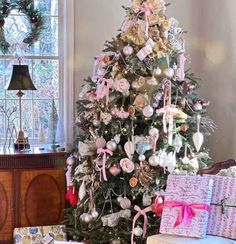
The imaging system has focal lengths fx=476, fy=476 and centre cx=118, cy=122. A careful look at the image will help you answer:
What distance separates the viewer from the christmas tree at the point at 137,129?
3.38 metres

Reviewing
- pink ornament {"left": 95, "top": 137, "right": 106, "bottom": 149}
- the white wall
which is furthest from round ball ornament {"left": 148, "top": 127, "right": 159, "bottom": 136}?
the white wall

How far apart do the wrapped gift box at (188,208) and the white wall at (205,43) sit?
122 centimetres

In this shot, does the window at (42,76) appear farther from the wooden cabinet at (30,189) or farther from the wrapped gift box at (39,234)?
the wrapped gift box at (39,234)

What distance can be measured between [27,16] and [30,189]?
1573 mm

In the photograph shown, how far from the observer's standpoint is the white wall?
4086 mm

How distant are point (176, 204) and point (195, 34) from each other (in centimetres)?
212

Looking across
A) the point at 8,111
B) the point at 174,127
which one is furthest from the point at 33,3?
the point at 174,127

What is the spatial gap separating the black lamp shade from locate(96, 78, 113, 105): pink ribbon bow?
32.4 inches

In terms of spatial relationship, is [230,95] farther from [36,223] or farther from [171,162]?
[36,223]

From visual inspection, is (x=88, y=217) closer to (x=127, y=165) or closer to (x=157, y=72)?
(x=127, y=165)

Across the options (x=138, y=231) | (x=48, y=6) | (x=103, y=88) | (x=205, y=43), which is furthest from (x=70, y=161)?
(x=205, y=43)

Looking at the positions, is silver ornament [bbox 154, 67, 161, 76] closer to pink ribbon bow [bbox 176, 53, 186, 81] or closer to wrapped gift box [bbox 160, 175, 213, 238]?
pink ribbon bow [bbox 176, 53, 186, 81]

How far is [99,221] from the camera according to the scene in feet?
11.7

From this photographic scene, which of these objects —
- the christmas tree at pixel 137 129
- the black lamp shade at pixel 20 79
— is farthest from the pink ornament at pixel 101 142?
the black lamp shade at pixel 20 79
